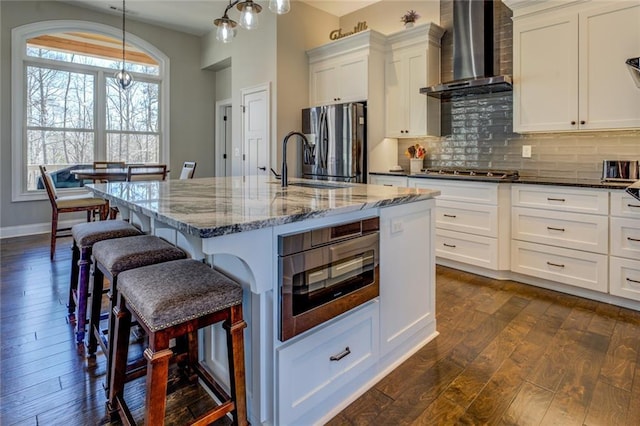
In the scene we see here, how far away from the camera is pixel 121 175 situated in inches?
173

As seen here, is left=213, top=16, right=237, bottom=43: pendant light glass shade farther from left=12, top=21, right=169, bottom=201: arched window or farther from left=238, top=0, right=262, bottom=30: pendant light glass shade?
left=12, top=21, right=169, bottom=201: arched window

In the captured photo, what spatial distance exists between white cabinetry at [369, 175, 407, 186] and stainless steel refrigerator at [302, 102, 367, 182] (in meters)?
0.15

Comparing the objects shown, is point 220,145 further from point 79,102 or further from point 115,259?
point 115,259

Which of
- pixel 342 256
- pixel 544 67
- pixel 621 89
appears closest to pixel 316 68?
pixel 544 67

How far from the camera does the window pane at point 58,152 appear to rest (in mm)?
5273

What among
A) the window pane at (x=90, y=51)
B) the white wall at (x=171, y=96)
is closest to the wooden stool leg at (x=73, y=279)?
the white wall at (x=171, y=96)

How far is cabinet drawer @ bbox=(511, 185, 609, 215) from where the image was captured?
285 centimetres

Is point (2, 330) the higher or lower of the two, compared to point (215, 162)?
lower

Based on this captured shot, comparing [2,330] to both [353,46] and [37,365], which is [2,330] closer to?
[37,365]

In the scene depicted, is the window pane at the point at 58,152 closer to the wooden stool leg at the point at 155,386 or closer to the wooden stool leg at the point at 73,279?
the wooden stool leg at the point at 73,279

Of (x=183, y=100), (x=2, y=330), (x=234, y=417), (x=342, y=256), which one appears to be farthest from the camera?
(x=183, y=100)

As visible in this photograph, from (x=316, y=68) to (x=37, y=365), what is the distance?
14.4 ft

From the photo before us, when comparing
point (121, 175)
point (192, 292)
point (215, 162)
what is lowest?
point (192, 292)

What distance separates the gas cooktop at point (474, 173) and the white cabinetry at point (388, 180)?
296 mm
